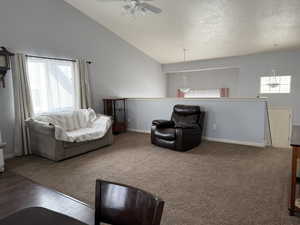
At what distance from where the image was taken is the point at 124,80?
265 inches

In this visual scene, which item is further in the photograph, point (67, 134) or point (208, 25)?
point (208, 25)

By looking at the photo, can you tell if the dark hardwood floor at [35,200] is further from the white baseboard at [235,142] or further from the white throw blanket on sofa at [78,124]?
the white baseboard at [235,142]

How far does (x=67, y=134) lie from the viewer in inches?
150

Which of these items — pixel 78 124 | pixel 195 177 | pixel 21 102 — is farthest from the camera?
pixel 78 124

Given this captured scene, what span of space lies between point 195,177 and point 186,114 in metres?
2.12

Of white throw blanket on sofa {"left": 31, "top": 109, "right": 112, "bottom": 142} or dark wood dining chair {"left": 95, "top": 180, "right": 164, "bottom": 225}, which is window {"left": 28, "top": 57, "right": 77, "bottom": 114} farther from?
dark wood dining chair {"left": 95, "top": 180, "right": 164, "bottom": 225}

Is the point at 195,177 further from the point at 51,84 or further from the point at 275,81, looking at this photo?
the point at 275,81

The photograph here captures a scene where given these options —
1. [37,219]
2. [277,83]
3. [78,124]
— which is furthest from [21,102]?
[277,83]

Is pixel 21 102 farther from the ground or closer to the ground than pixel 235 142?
farther from the ground

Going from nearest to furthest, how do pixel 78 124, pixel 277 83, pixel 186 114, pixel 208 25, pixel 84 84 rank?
pixel 78 124 → pixel 186 114 → pixel 208 25 → pixel 84 84 → pixel 277 83

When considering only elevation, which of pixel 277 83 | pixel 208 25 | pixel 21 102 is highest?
pixel 208 25

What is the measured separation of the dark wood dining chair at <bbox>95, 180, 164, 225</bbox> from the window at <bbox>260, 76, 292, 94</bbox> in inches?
267

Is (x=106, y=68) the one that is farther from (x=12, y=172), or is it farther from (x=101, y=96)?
(x=12, y=172)

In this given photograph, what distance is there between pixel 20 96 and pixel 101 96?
2.23 m
